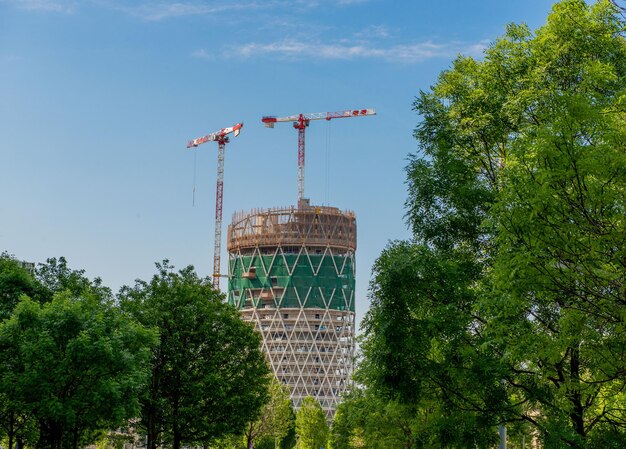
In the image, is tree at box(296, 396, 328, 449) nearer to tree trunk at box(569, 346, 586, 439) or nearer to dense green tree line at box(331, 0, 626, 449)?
dense green tree line at box(331, 0, 626, 449)

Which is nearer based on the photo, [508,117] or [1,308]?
[508,117]

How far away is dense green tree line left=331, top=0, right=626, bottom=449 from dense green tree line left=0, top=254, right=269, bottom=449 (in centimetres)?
1128

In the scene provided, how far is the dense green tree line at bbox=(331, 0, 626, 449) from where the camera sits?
65.4 ft

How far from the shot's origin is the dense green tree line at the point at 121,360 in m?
36.8

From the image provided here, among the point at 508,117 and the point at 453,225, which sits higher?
the point at 508,117

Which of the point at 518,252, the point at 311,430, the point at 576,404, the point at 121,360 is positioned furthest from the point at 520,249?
the point at 311,430

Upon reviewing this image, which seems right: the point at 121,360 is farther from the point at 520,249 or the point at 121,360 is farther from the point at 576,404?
the point at 520,249

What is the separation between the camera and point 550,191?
19859mm

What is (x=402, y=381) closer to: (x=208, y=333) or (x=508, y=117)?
(x=508, y=117)

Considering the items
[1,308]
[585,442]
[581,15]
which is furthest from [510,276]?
[1,308]

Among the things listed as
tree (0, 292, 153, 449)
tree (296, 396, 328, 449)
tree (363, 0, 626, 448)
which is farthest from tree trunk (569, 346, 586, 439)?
tree (296, 396, 328, 449)


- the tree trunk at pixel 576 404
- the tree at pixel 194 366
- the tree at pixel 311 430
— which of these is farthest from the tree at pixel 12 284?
the tree at pixel 311 430

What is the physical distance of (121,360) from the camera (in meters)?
37.6

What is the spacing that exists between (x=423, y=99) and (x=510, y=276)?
14.8 m
